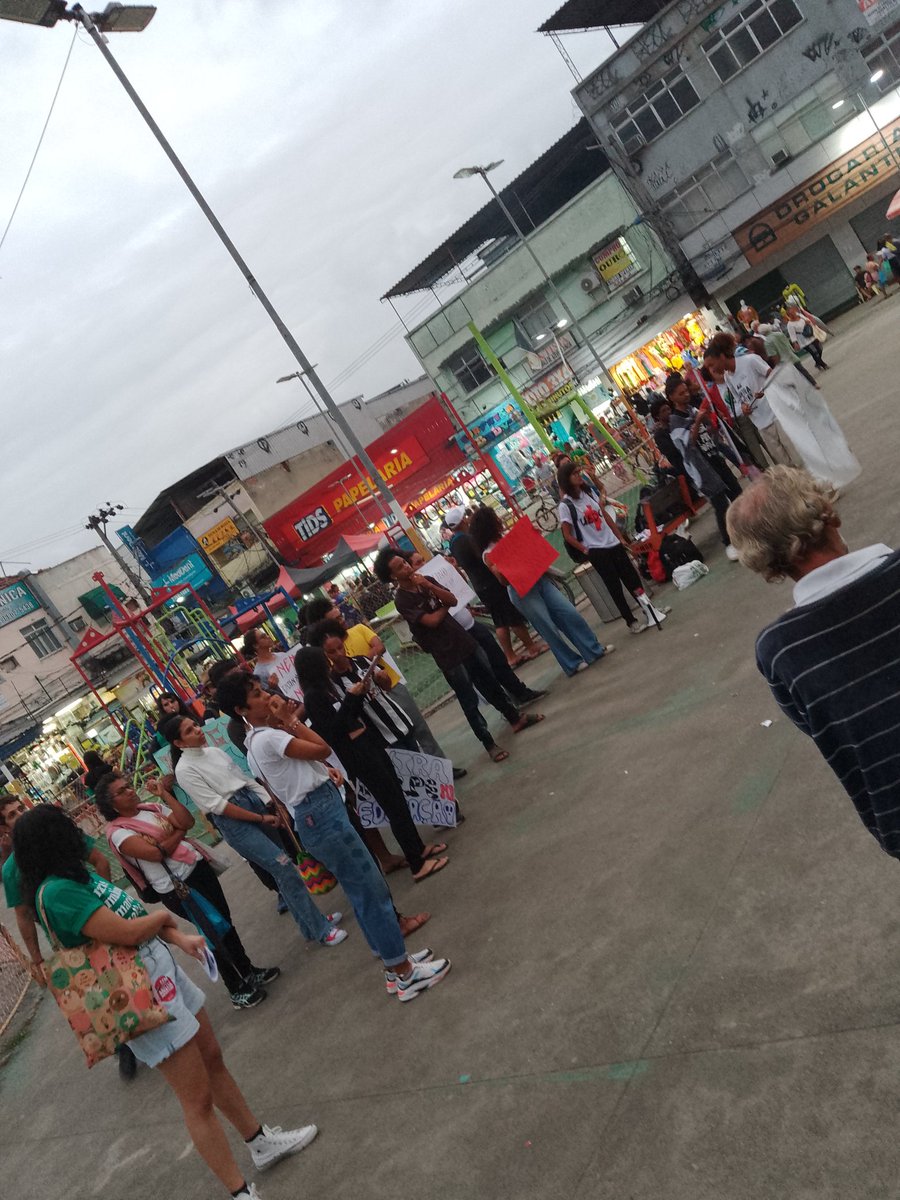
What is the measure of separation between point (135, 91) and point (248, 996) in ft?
45.6

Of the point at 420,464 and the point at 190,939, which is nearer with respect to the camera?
the point at 190,939

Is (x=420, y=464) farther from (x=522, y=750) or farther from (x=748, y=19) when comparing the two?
(x=748, y=19)

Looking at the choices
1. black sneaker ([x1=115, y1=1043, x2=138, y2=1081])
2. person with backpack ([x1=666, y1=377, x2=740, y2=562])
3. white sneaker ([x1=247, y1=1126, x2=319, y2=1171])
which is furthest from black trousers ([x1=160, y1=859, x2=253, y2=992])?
person with backpack ([x1=666, y1=377, x2=740, y2=562])

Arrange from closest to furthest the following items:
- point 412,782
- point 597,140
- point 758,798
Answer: point 758,798, point 412,782, point 597,140

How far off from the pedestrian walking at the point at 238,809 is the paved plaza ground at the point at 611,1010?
0.35 m

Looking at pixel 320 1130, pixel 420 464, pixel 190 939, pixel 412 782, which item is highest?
pixel 420 464

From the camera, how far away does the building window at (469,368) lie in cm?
4175

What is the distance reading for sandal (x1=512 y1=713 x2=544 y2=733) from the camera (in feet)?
23.6

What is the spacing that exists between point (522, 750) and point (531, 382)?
34429 mm

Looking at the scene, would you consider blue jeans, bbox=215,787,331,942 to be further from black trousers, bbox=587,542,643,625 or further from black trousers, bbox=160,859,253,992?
black trousers, bbox=587,542,643,625

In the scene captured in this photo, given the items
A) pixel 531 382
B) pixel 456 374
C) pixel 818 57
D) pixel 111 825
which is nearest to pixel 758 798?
pixel 111 825

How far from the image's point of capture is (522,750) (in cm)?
690

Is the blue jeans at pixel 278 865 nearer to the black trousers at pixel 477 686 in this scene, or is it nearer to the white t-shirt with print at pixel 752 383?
the black trousers at pixel 477 686

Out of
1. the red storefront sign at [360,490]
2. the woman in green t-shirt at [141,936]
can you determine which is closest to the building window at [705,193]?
the red storefront sign at [360,490]
